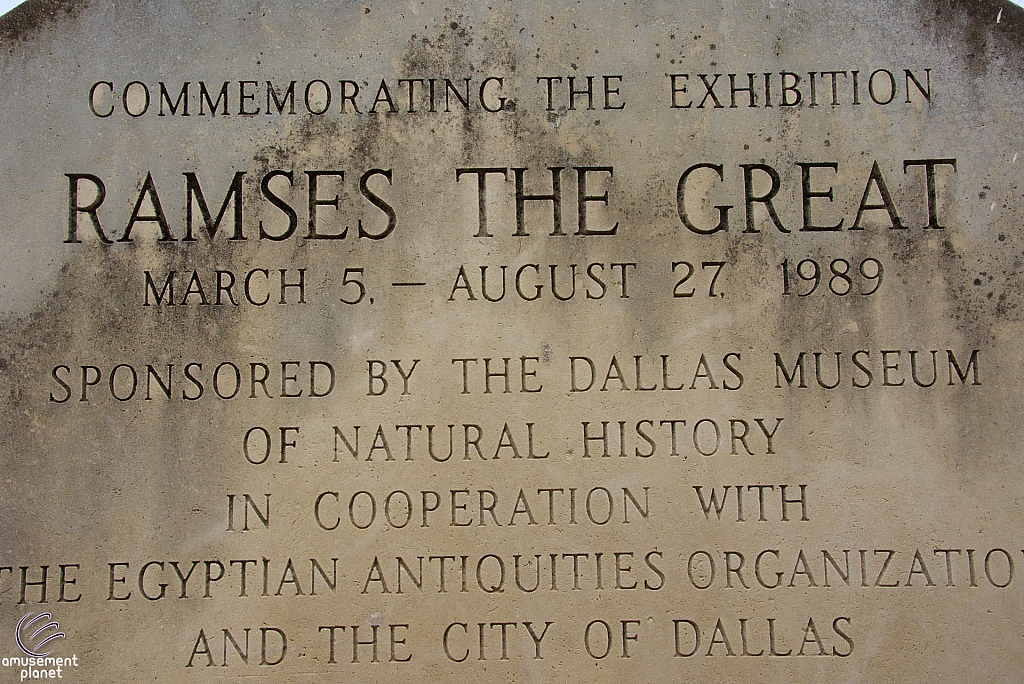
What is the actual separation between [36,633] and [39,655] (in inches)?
3.3

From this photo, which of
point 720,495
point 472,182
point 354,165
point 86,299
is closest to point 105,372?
point 86,299

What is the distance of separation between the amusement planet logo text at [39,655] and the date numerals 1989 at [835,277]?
321cm

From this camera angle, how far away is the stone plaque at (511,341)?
10.4 ft

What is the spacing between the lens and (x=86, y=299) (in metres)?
3.29

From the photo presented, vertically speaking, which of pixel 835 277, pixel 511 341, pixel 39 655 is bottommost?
pixel 39 655

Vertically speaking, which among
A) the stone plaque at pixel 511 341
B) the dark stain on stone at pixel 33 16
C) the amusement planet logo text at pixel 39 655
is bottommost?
the amusement planet logo text at pixel 39 655

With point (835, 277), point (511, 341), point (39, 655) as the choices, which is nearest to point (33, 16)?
point (511, 341)

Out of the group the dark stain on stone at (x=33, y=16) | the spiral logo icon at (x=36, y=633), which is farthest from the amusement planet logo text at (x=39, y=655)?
the dark stain on stone at (x=33, y=16)

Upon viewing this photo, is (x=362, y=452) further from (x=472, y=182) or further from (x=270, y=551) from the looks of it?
(x=472, y=182)

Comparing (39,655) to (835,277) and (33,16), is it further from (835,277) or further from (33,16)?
(835,277)

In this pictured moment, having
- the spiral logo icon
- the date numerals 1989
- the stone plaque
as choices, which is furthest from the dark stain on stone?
the date numerals 1989

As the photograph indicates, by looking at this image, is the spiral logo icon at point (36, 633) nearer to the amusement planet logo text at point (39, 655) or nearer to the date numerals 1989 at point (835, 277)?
the amusement planet logo text at point (39, 655)

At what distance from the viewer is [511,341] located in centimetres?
330

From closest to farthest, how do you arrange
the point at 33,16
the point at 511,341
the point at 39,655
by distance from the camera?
the point at 39,655, the point at 511,341, the point at 33,16
